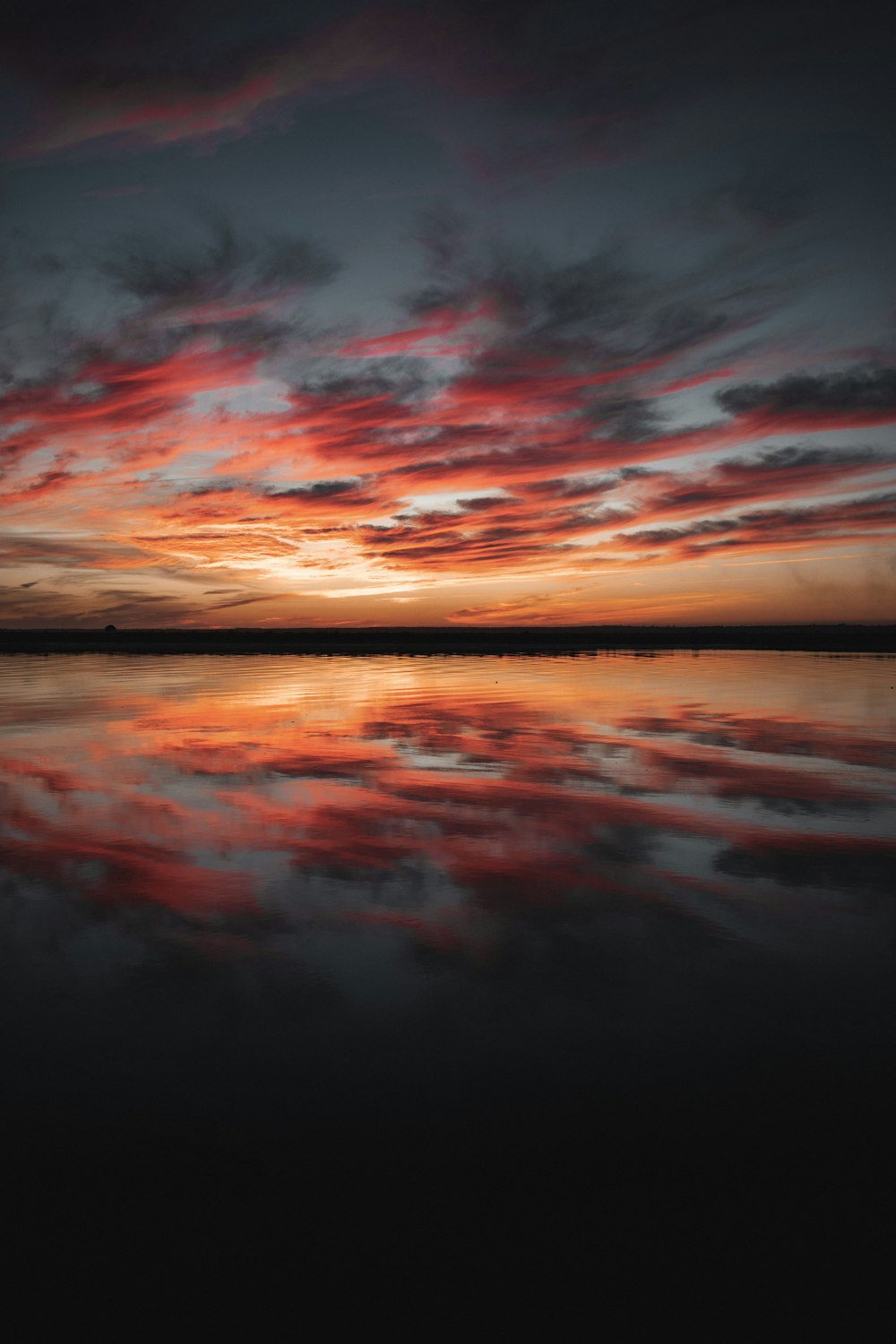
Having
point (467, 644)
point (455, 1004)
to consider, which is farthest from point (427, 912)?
point (467, 644)

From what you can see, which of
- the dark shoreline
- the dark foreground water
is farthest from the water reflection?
the dark shoreline

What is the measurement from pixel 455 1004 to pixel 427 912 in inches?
66.4

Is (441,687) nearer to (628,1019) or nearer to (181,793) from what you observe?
(181,793)

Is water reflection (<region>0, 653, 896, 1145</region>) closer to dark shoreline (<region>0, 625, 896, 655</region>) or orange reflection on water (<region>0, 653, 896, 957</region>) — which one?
orange reflection on water (<region>0, 653, 896, 957</region>)

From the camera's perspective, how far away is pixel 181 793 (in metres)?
11.4

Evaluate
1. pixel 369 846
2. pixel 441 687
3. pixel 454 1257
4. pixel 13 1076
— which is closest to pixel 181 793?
pixel 369 846

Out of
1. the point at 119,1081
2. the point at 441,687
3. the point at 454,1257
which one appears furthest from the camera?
the point at 441,687

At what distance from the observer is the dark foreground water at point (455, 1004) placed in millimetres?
3600

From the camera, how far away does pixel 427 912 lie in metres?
6.96

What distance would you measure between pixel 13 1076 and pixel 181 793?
7083 millimetres

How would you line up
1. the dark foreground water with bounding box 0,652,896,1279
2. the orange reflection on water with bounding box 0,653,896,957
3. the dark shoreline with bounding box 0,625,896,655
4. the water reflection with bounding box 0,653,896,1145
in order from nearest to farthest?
1. the dark foreground water with bounding box 0,652,896,1279
2. the water reflection with bounding box 0,653,896,1145
3. the orange reflection on water with bounding box 0,653,896,957
4. the dark shoreline with bounding box 0,625,896,655

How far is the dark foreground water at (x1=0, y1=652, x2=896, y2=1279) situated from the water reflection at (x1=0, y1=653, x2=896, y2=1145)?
0.03 metres

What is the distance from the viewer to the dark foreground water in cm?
360

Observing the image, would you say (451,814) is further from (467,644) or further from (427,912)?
(467,644)
